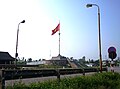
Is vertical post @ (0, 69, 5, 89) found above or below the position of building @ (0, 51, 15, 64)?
below

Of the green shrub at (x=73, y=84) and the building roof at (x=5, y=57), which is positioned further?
the building roof at (x=5, y=57)

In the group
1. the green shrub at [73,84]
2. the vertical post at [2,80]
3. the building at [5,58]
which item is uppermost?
the building at [5,58]

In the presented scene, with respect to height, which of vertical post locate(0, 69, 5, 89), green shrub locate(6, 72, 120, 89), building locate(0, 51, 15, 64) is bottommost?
green shrub locate(6, 72, 120, 89)

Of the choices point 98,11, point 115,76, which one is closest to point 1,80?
point 115,76

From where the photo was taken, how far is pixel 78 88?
38.8 feet

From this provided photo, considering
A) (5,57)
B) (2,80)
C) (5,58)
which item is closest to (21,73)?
(2,80)

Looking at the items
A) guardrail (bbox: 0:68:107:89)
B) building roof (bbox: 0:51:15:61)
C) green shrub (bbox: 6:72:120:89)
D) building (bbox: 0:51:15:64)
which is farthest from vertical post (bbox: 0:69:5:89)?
building roof (bbox: 0:51:15:61)

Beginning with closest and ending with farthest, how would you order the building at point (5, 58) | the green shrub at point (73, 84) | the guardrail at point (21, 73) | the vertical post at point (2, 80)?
1. the vertical post at point (2, 80)
2. the guardrail at point (21, 73)
3. the green shrub at point (73, 84)
4. the building at point (5, 58)

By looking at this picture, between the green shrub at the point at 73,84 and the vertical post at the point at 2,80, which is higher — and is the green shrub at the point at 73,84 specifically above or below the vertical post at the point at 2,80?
below

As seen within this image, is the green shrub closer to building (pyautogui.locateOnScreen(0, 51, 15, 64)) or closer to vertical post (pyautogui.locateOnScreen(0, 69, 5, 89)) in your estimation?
vertical post (pyautogui.locateOnScreen(0, 69, 5, 89))

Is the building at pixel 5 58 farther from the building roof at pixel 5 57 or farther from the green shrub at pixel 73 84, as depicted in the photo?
the green shrub at pixel 73 84

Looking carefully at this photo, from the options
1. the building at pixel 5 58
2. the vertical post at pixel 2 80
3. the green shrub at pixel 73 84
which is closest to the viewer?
the vertical post at pixel 2 80

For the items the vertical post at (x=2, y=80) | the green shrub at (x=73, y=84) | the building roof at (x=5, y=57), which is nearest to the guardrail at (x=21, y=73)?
the vertical post at (x=2, y=80)

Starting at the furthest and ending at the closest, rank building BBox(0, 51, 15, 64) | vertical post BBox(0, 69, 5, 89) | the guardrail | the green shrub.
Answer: building BBox(0, 51, 15, 64)
the green shrub
the guardrail
vertical post BBox(0, 69, 5, 89)
